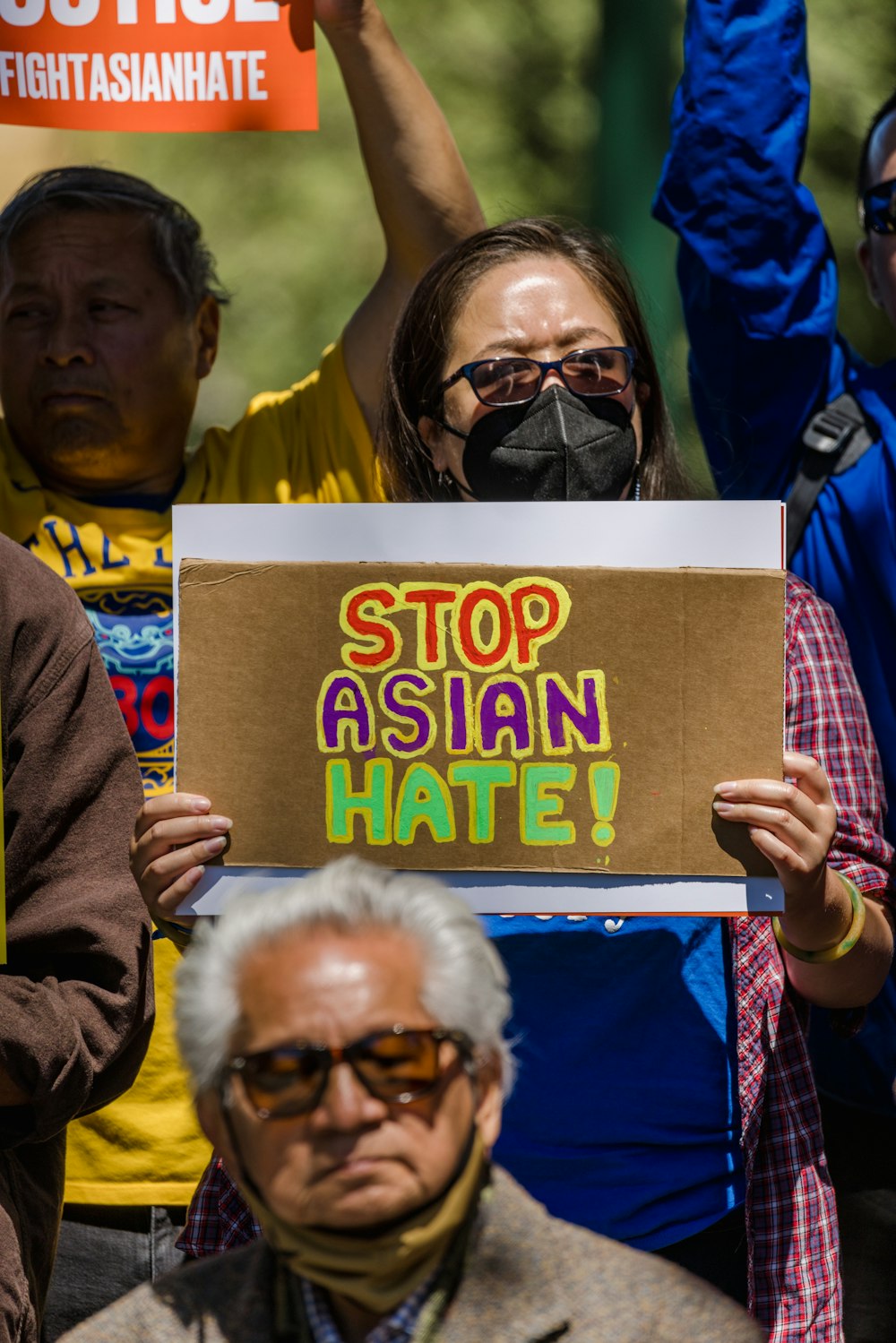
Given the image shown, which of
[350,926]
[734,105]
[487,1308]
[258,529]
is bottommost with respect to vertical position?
[487,1308]

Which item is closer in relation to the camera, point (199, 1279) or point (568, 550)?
point (199, 1279)

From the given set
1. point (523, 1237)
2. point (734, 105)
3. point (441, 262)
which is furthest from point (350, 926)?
point (734, 105)

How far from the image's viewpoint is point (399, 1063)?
156 centimetres

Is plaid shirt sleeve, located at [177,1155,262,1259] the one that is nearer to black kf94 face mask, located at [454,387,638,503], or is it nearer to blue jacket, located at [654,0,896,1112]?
black kf94 face mask, located at [454,387,638,503]

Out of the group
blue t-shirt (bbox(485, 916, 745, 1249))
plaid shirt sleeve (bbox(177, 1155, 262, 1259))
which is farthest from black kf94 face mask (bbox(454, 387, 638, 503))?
plaid shirt sleeve (bbox(177, 1155, 262, 1259))

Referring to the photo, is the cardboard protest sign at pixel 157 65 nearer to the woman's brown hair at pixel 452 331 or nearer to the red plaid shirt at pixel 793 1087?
the woman's brown hair at pixel 452 331

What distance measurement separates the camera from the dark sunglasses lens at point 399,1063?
1.55 m

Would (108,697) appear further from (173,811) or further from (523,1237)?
(523,1237)

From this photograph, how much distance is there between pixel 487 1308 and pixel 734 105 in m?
2.21

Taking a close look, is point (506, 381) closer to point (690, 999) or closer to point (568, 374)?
point (568, 374)

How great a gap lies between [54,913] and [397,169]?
1685 mm

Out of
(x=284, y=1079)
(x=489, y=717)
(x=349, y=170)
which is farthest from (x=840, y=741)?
(x=349, y=170)

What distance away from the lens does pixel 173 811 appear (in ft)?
6.61

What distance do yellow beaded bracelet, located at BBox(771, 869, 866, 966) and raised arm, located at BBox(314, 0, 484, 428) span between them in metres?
1.46
